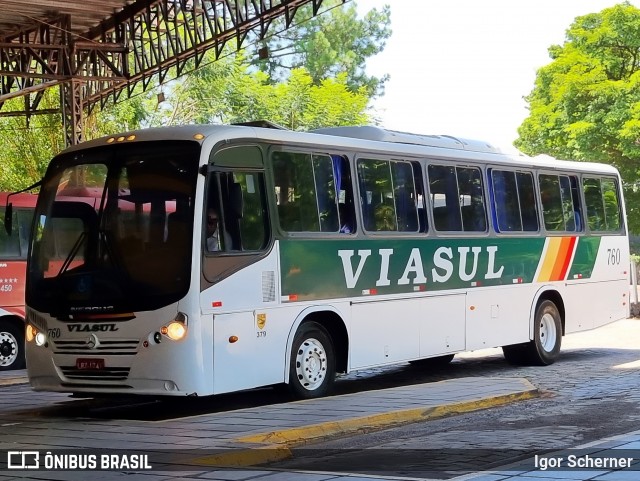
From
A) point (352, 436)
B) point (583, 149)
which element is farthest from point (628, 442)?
point (583, 149)

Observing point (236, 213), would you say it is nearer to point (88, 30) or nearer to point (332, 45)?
point (88, 30)

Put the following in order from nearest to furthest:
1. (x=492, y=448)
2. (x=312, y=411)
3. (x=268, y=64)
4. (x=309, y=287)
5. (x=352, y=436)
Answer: (x=492, y=448) < (x=352, y=436) < (x=312, y=411) < (x=309, y=287) < (x=268, y=64)

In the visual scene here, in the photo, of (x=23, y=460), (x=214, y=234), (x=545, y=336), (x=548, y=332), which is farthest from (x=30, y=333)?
(x=548, y=332)

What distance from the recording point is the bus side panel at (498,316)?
16359 mm

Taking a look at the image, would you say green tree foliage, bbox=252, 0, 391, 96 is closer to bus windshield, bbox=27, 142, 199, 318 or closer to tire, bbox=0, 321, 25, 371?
tire, bbox=0, 321, 25, 371

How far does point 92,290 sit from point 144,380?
3.73 feet

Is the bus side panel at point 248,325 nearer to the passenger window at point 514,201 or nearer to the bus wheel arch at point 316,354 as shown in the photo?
the bus wheel arch at point 316,354

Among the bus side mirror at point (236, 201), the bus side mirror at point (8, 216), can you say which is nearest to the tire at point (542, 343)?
the bus side mirror at point (236, 201)

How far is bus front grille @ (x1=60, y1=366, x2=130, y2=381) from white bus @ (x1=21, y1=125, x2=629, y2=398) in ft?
0.05

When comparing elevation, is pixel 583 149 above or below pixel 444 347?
above

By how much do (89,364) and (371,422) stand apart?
3103 mm

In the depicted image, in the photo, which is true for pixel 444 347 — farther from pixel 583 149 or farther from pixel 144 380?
pixel 583 149

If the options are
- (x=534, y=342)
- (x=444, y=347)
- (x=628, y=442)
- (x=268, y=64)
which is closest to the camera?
(x=628, y=442)

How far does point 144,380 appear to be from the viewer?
11.6 metres
